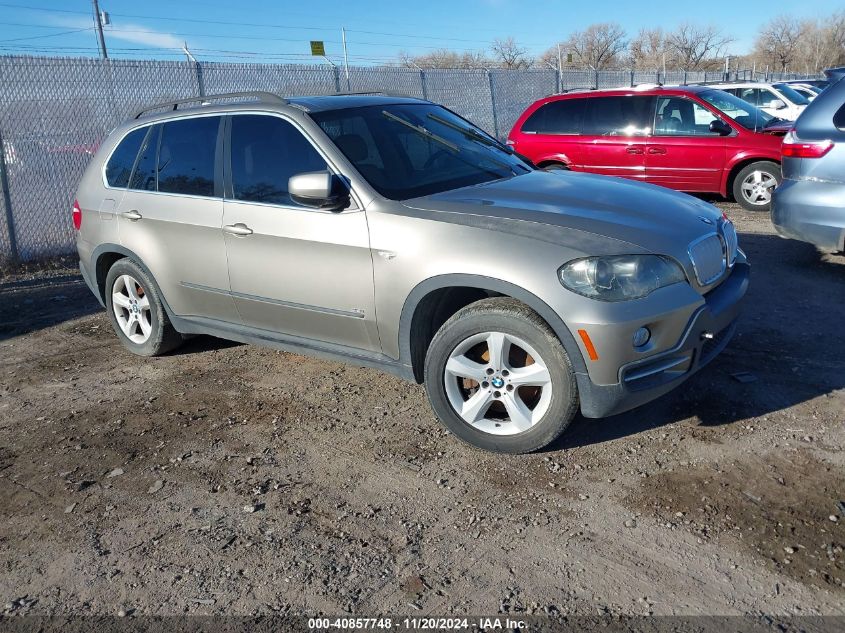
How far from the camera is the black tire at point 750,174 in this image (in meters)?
9.97

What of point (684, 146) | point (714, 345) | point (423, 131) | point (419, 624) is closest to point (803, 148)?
point (714, 345)

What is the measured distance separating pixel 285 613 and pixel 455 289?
72.5 inches

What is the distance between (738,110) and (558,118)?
8.14 ft

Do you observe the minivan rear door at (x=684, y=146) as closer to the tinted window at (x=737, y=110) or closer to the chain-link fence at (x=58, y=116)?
the tinted window at (x=737, y=110)

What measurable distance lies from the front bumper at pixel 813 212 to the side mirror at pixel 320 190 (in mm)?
4110

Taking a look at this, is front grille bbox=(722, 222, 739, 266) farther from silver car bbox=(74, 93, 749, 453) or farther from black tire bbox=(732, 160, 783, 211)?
black tire bbox=(732, 160, 783, 211)

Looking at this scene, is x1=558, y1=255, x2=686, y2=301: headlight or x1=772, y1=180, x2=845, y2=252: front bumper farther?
x1=772, y1=180, x2=845, y2=252: front bumper

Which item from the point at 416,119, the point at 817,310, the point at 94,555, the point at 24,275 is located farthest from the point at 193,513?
the point at 24,275

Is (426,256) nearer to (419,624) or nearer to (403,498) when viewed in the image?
(403,498)

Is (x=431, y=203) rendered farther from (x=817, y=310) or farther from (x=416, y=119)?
(x=817, y=310)

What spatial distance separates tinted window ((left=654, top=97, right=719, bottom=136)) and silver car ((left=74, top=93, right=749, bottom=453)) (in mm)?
5855

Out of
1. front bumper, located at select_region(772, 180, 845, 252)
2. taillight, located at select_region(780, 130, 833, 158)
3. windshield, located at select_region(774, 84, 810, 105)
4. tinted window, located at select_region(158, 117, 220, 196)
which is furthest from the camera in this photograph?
windshield, located at select_region(774, 84, 810, 105)

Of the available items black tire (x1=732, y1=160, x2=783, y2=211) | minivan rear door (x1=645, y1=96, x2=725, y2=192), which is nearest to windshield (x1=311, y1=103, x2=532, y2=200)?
minivan rear door (x1=645, y1=96, x2=725, y2=192)

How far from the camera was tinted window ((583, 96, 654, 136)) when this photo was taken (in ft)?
34.3
